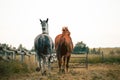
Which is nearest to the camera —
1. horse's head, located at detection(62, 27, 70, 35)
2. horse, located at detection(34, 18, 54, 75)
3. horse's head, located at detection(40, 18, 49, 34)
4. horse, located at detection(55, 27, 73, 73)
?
horse, located at detection(34, 18, 54, 75)

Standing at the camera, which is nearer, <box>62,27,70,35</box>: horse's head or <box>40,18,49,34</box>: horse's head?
<box>40,18,49,34</box>: horse's head

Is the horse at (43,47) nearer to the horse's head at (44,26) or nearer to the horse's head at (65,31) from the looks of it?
the horse's head at (44,26)

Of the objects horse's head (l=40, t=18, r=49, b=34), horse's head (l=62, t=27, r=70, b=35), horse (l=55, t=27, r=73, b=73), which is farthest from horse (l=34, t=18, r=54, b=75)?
horse's head (l=62, t=27, r=70, b=35)

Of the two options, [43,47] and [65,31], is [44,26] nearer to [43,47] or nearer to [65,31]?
[43,47]

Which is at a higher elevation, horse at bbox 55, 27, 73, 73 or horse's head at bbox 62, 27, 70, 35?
horse's head at bbox 62, 27, 70, 35

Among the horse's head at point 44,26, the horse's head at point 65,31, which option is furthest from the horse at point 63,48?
the horse's head at point 44,26

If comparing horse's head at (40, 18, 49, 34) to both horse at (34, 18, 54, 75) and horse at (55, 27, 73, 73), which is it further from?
horse at (55, 27, 73, 73)

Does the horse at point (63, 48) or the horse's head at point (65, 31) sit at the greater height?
the horse's head at point (65, 31)

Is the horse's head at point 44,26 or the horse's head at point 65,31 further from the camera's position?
the horse's head at point 65,31

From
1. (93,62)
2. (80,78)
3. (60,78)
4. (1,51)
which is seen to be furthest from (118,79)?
(93,62)

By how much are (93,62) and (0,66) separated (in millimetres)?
16014

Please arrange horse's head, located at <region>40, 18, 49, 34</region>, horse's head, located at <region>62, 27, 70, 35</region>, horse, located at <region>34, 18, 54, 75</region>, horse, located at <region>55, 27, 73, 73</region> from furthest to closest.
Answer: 1. horse's head, located at <region>62, 27, 70, 35</region>
2. horse, located at <region>55, 27, 73, 73</region>
3. horse's head, located at <region>40, 18, 49, 34</region>
4. horse, located at <region>34, 18, 54, 75</region>

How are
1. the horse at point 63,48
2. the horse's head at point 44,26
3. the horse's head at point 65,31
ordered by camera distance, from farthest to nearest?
the horse's head at point 65,31 → the horse at point 63,48 → the horse's head at point 44,26

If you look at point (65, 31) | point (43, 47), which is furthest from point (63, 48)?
point (43, 47)
